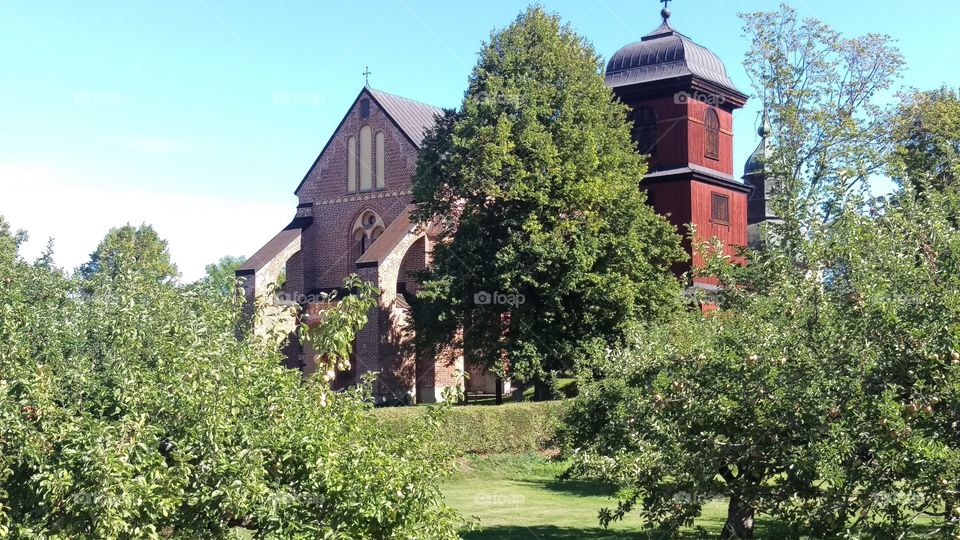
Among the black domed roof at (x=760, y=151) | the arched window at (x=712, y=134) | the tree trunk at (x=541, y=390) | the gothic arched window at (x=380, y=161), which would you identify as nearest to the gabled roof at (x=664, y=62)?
the arched window at (x=712, y=134)

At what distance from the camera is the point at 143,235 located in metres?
73.2

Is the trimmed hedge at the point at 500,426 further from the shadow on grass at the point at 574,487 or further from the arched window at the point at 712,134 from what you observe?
the arched window at the point at 712,134

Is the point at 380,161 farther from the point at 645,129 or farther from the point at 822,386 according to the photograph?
the point at 822,386

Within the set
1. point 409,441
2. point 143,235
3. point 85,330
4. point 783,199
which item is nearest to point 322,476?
point 409,441

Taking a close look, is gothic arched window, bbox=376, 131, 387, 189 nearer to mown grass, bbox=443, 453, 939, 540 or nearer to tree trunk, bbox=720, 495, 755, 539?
mown grass, bbox=443, 453, 939, 540

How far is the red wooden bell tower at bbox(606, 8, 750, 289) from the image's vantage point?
130 ft

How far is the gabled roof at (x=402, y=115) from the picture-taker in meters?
43.3

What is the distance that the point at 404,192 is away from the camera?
1683 inches

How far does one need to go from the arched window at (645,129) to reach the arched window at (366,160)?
11934 mm

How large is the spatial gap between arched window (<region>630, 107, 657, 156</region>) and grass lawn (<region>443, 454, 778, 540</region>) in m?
17.2

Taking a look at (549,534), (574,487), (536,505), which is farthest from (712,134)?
(549,534)

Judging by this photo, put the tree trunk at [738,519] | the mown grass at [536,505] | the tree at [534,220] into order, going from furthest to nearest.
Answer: the tree at [534,220] → the mown grass at [536,505] → the tree trunk at [738,519]

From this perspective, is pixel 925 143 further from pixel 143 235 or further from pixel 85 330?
pixel 143 235

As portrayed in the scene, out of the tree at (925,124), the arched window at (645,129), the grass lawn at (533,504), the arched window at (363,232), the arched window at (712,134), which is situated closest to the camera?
the grass lawn at (533,504)
